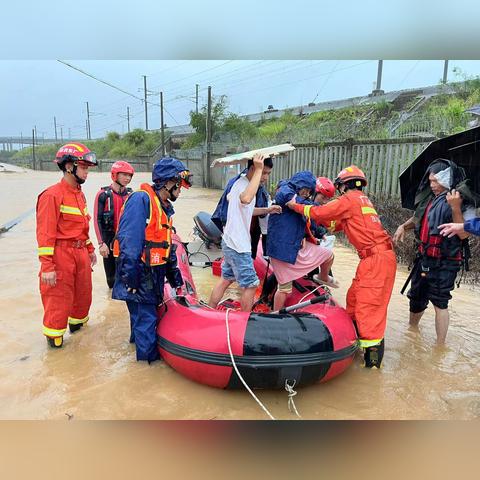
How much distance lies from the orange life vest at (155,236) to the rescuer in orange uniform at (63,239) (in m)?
0.61

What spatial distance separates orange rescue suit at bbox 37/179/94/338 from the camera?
3.30m

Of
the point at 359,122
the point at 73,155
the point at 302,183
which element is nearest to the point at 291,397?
the point at 302,183

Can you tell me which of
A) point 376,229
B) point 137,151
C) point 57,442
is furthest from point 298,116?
point 57,442

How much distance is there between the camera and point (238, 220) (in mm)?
3395

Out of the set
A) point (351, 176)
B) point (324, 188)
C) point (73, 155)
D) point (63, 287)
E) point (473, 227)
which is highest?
point (73, 155)

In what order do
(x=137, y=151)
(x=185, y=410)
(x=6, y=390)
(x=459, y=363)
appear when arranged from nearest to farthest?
(x=185, y=410) → (x=6, y=390) → (x=459, y=363) → (x=137, y=151)

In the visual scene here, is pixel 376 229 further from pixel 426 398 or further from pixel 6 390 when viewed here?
pixel 6 390

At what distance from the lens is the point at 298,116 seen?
27500mm

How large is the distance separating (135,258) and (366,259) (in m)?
1.78

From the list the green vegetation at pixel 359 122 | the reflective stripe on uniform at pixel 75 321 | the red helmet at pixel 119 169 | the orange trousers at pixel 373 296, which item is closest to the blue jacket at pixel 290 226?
the orange trousers at pixel 373 296

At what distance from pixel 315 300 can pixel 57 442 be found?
1.93 m

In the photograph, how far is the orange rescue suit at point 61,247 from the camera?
10.8 feet

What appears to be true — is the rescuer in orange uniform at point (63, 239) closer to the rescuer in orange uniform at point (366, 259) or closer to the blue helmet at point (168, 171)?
the blue helmet at point (168, 171)

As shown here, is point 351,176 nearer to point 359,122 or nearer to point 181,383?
point 181,383
